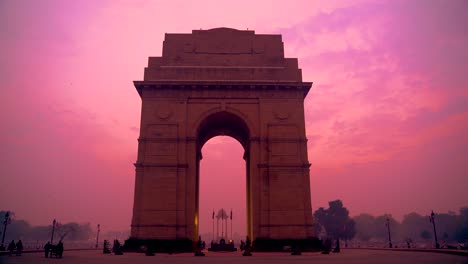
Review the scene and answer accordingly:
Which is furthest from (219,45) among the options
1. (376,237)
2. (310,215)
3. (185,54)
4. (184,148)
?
(376,237)

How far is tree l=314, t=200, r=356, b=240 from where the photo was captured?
114594mm

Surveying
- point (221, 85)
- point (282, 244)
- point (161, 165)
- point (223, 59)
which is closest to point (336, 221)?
point (282, 244)

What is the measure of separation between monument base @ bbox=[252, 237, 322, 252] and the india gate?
27 cm

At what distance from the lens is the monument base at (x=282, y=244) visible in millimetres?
29094

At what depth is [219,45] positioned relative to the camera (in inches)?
1396

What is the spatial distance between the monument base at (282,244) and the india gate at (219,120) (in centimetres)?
27

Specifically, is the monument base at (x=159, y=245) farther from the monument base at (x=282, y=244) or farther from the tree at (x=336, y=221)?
the tree at (x=336, y=221)

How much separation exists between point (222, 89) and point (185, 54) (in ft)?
16.9

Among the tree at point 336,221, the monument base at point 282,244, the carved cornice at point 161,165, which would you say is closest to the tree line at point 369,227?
the tree at point 336,221

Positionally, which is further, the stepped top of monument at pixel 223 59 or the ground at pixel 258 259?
the stepped top of monument at pixel 223 59

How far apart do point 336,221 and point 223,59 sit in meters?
94.7

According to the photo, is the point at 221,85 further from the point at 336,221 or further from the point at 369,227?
the point at 369,227

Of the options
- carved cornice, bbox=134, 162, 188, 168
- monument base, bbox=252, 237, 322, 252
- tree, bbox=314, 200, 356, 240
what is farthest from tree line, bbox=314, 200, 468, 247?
carved cornice, bbox=134, 162, 188, 168

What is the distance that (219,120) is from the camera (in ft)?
119
